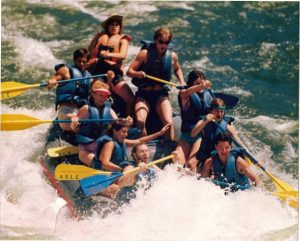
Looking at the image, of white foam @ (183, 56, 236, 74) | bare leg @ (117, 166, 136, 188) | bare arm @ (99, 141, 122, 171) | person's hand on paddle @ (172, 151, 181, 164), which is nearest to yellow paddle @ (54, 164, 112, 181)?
bare arm @ (99, 141, 122, 171)

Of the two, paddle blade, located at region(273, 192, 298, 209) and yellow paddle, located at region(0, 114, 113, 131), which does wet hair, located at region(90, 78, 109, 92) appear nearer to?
yellow paddle, located at region(0, 114, 113, 131)

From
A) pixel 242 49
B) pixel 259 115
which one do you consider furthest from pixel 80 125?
pixel 242 49

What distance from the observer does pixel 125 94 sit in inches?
352

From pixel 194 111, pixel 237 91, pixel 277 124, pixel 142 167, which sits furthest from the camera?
pixel 237 91

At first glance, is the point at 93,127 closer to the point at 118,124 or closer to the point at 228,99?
the point at 118,124

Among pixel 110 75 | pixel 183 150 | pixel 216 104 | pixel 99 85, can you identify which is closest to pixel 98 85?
pixel 99 85

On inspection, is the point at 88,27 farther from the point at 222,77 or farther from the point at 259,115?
the point at 259,115

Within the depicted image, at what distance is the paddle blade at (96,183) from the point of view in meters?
7.55

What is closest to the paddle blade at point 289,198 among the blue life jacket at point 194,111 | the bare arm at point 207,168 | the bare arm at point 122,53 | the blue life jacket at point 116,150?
the bare arm at point 207,168

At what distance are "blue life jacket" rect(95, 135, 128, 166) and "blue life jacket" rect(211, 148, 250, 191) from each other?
93cm

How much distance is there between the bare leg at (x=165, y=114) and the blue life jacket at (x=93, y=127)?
2.50 ft

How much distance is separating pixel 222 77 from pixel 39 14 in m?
3.86

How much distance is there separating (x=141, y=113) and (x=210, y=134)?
87 cm

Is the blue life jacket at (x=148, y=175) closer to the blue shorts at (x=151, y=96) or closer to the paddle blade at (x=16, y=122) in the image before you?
the blue shorts at (x=151, y=96)
